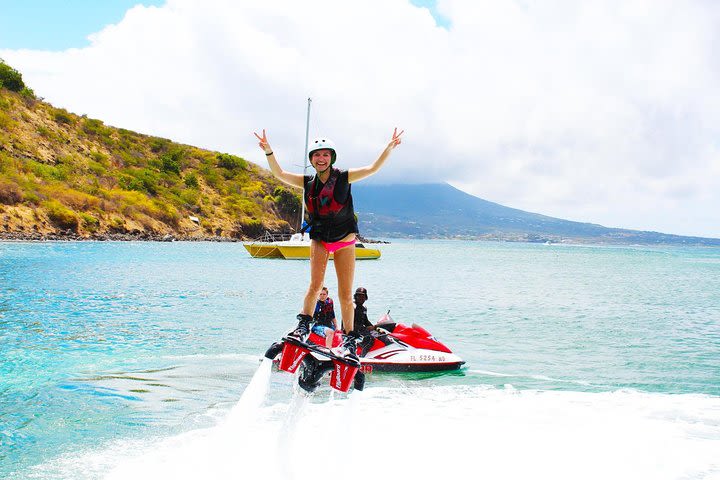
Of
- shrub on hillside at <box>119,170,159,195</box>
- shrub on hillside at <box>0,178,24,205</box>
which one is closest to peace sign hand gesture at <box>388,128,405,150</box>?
shrub on hillside at <box>0,178,24,205</box>

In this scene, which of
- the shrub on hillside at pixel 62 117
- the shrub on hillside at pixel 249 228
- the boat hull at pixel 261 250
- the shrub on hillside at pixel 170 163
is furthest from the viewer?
the shrub on hillside at pixel 170 163

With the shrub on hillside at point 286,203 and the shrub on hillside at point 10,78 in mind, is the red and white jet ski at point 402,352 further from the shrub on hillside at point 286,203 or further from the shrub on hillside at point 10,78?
the shrub on hillside at point 286,203

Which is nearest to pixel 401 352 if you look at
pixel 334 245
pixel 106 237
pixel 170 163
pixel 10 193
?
pixel 334 245

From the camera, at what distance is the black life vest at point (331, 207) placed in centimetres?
711

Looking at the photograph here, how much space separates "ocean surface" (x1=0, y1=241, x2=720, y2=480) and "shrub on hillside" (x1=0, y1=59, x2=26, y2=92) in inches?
3509

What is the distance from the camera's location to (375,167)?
700 centimetres

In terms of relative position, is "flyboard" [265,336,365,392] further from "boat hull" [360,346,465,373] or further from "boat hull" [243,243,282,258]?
"boat hull" [243,243,282,258]

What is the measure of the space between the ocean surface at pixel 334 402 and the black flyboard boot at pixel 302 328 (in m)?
0.54

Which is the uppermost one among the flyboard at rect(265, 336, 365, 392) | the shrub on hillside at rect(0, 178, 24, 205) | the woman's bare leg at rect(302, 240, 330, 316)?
the shrub on hillside at rect(0, 178, 24, 205)

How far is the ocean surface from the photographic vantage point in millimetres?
8438

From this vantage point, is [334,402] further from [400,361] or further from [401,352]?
[401,352]

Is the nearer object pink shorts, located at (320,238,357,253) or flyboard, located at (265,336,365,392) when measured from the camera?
flyboard, located at (265,336,365,392)

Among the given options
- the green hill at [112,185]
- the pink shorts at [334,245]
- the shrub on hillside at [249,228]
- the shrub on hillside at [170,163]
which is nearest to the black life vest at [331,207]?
the pink shorts at [334,245]

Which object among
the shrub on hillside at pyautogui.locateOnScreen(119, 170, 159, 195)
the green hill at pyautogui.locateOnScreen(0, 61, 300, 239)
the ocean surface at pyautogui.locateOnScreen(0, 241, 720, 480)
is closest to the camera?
the ocean surface at pyautogui.locateOnScreen(0, 241, 720, 480)
